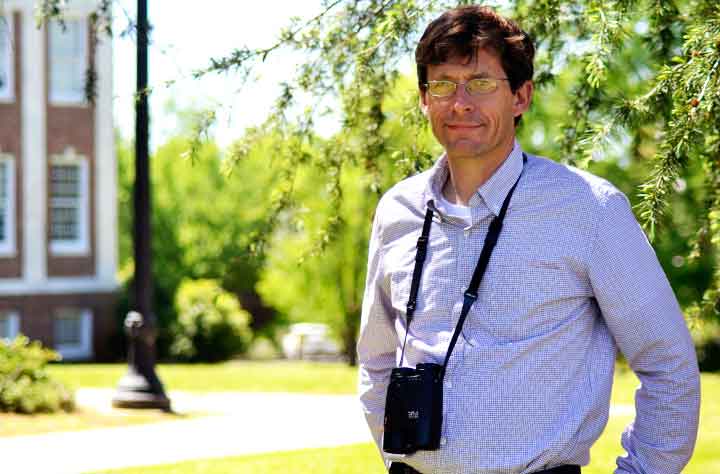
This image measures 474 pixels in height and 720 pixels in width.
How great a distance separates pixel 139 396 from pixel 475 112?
33.3 ft

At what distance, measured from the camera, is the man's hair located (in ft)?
9.68

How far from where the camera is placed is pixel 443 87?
3023 mm

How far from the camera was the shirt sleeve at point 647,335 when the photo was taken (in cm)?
282

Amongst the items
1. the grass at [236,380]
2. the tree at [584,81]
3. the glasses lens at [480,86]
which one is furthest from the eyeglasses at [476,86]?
the grass at [236,380]

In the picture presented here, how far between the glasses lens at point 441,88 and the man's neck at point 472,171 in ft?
0.50

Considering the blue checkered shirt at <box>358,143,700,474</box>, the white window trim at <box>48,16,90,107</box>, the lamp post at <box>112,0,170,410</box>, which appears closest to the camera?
the blue checkered shirt at <box>358,143,700,474</box>

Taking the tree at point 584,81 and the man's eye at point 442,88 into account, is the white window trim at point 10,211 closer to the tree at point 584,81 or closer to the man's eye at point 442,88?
the tree at point 584,81

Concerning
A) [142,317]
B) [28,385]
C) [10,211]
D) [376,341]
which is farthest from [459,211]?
[10,211]

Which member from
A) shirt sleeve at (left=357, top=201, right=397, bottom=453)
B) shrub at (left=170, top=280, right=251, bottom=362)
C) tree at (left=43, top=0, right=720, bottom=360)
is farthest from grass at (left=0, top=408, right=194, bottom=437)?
shrub at (left=170, top=280, right=251, bottom=362)

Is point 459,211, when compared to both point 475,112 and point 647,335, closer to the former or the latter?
point 475,112

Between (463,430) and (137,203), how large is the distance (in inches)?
394

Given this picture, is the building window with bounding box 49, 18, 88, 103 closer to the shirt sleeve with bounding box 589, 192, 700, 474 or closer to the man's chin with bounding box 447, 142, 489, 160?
the man's chin with bounding box 447, 142, 489, 160

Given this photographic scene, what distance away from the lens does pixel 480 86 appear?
9.82 feet

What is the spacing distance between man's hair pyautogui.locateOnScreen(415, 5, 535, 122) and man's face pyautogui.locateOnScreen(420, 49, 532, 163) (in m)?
0.02
